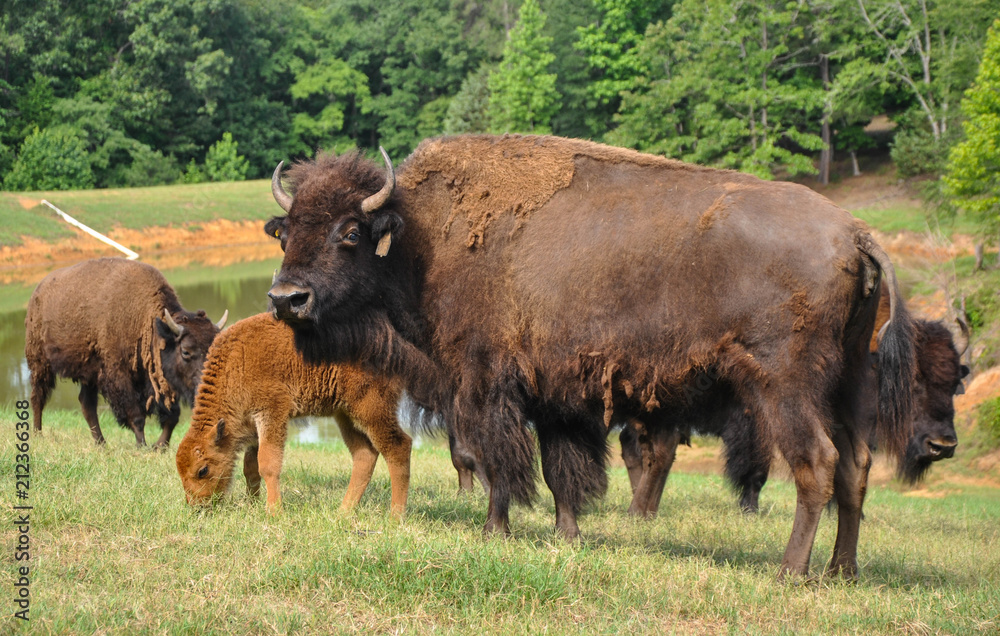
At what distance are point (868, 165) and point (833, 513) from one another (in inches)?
1546

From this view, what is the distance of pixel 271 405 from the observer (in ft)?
22.9

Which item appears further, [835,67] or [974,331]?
[835,67]

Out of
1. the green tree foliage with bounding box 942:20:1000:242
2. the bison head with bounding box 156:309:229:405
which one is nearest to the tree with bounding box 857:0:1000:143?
the green tree foliage with bounding box 942:20:1000:242

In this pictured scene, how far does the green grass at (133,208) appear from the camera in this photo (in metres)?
37.0

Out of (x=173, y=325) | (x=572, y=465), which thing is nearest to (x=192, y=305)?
(x=173, y=325)

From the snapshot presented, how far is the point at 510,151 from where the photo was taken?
6.86 metres

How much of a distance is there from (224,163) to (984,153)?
4586 centimetres

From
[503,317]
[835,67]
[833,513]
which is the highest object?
[835,67]

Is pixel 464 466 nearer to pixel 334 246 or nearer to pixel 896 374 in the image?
pixel 334 246

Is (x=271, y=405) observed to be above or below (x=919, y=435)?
above

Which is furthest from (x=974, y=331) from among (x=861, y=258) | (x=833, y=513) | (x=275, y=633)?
(x=275, y=633)

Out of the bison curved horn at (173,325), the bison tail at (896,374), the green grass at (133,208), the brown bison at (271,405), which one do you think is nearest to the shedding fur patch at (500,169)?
the brown bison at (271,405)

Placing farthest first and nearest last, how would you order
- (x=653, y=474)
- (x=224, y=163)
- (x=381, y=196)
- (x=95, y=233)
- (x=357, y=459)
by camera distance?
(x=224, y=163) < (x=95, y=233) < (x=653, y=474) < (x=357, y=459) < (x=381, y=196)

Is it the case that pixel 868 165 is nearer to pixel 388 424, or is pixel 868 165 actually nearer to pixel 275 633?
pixel 388 424
